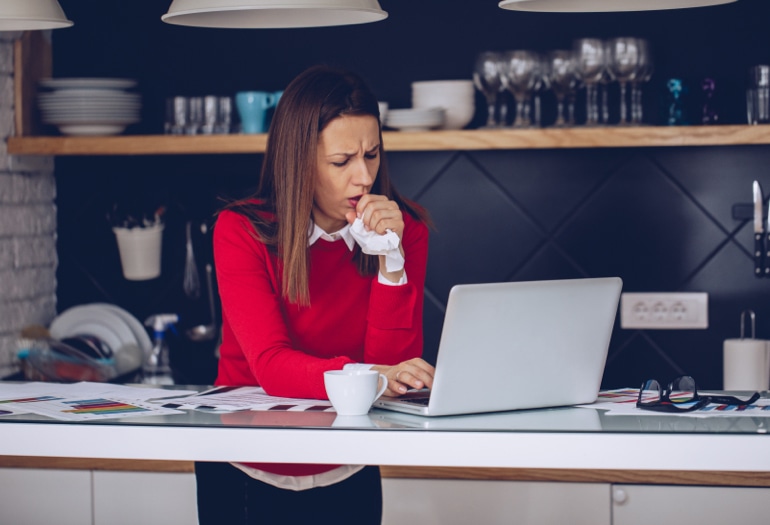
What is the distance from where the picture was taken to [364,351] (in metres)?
2.02

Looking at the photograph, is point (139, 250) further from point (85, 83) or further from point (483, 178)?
point (483, 178)

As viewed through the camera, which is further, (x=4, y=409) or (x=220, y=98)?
(x=220, y=98)

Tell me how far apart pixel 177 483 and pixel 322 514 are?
0.93m

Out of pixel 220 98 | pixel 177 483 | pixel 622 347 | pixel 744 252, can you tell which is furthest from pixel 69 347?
pixel 744 252

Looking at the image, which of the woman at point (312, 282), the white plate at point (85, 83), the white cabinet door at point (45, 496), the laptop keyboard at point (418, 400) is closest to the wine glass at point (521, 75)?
the woman at point (312, 282)

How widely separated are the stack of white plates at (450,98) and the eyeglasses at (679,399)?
51.4 inches

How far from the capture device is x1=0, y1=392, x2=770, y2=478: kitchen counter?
4.64 ft

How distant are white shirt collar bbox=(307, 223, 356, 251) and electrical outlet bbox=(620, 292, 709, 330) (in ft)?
4.02

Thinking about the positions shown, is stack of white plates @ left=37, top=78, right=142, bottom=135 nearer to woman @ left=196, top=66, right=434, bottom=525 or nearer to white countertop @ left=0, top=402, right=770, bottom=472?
woman @ left=196, top=66, right=434, bottom=525

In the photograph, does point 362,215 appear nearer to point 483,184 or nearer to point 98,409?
point 98,409

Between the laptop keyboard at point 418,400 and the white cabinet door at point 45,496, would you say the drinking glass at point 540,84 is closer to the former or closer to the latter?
the laptop keyboard at point 418,400

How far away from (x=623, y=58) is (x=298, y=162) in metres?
1.16

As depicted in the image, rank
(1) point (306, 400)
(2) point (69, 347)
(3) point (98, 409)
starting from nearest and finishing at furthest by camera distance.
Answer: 1. (3) point (98, 409)
2. (1) point (306, 400)
3. (2) point (69, 347)

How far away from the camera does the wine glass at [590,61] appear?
274 cm
